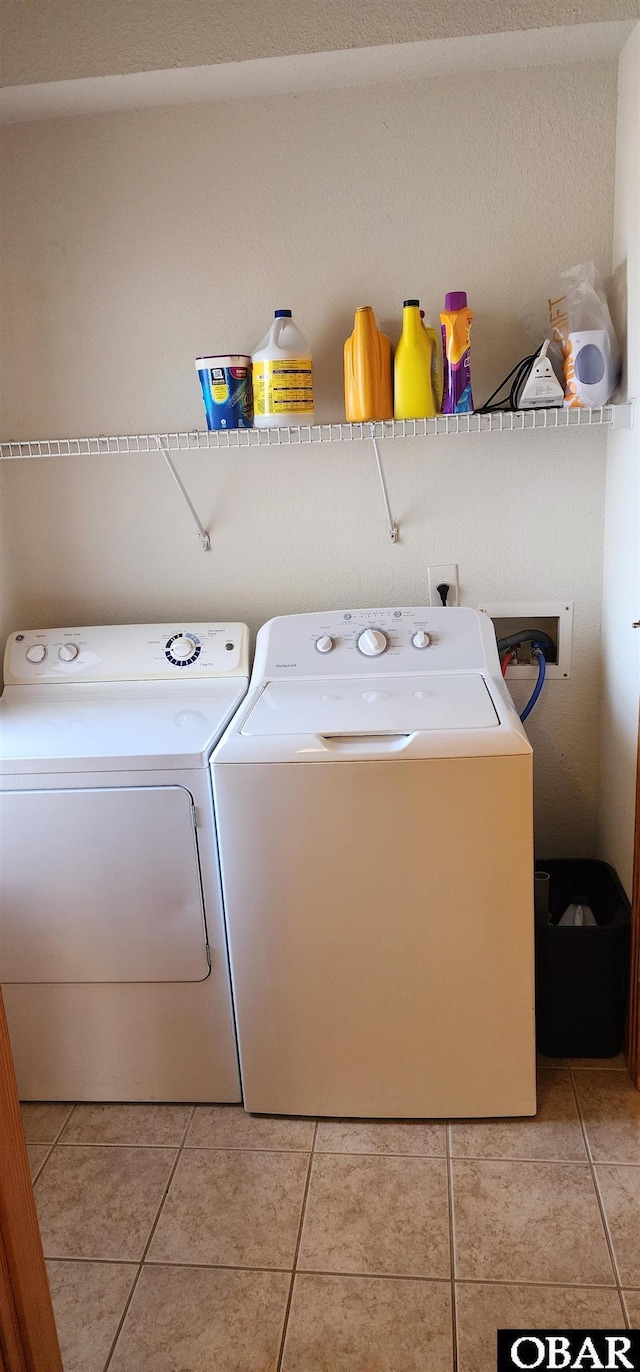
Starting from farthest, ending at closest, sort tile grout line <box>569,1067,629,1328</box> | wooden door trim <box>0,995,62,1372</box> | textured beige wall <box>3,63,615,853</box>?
textured beige wall <box>3,63,615,853</box>
tile grout line <box>569,1067,629,1328</box>
wooden door trim <box>0,995,62,1372</box>

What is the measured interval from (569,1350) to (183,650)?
1544 mm

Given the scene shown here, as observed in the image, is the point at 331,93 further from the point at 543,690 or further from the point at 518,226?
the point at 543,690

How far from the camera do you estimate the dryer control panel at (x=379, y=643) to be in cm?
207

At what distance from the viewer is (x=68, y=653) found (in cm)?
226

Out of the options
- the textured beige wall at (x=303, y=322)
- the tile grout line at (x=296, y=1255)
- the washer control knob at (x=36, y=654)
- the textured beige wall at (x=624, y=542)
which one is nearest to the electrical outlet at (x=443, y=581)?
the textured beige wall at (x=303, y=322)

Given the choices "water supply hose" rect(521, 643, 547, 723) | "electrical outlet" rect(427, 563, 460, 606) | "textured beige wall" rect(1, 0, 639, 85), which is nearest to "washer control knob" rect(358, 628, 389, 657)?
"electrical outlet" rect(427, 563, 460, 606)

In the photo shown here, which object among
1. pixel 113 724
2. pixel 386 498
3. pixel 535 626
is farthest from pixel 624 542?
pixel 113 724

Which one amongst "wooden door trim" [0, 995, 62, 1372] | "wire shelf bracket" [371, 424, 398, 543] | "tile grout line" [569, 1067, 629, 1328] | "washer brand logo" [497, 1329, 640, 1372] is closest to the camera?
"wooden door trim" [0, 995, 62, 1372]

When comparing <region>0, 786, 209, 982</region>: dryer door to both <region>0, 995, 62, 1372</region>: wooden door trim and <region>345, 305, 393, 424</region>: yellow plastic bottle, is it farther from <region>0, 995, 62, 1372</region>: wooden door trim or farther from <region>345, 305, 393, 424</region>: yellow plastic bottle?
<region>345, 305, 393, 424</region>: yellow plastic bottle

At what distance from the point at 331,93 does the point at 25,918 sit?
1.90 m

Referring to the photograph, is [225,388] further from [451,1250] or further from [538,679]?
[451,1250]

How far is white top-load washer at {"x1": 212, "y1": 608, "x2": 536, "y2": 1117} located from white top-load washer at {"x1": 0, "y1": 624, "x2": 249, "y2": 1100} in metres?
0.08

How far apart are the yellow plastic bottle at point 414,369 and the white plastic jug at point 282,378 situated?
20cm

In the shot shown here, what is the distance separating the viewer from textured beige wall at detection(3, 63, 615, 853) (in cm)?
202
